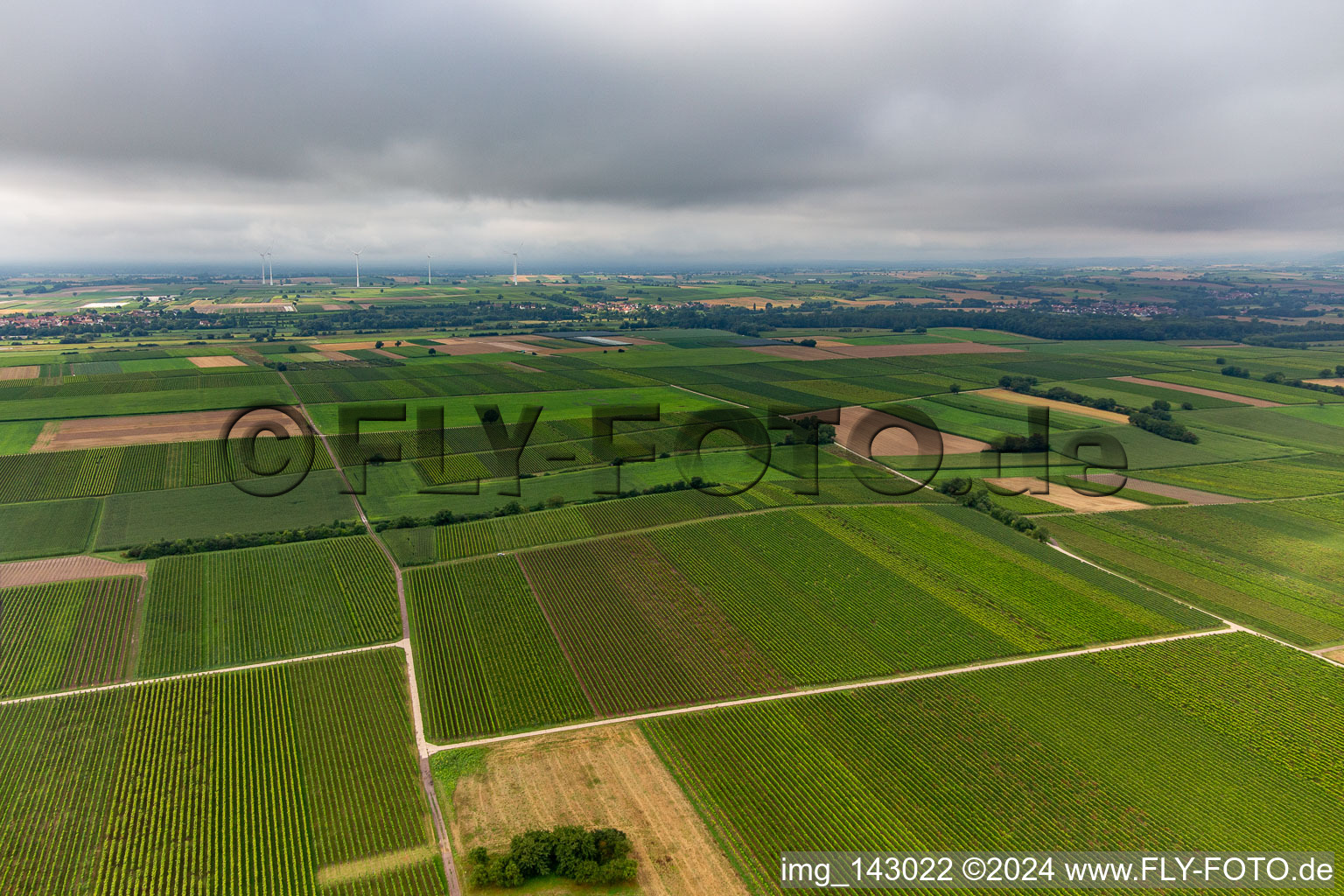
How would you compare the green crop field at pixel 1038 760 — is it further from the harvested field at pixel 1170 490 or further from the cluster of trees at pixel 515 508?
the cluster of trees at pixel 515 508

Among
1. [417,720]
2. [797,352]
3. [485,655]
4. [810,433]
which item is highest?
[797,352]

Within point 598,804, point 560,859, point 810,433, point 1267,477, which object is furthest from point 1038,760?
point 1267,477

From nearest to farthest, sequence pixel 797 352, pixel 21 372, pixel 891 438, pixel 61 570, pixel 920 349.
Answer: pixel 61 570 → pixel 891 438 → pixel 21 372 → pixel 797 352 → pixel 920 349

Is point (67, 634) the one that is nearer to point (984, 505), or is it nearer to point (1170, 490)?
point (984, 505)

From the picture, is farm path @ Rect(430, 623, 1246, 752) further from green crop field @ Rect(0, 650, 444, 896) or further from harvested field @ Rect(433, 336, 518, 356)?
harvested field @ Rect(433, 336, 518, 356)

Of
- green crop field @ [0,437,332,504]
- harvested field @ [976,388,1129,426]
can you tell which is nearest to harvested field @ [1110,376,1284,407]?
harvested field @ [976,388,1129,426]

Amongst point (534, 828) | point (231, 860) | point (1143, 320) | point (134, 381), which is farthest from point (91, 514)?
point (1143, 320)
